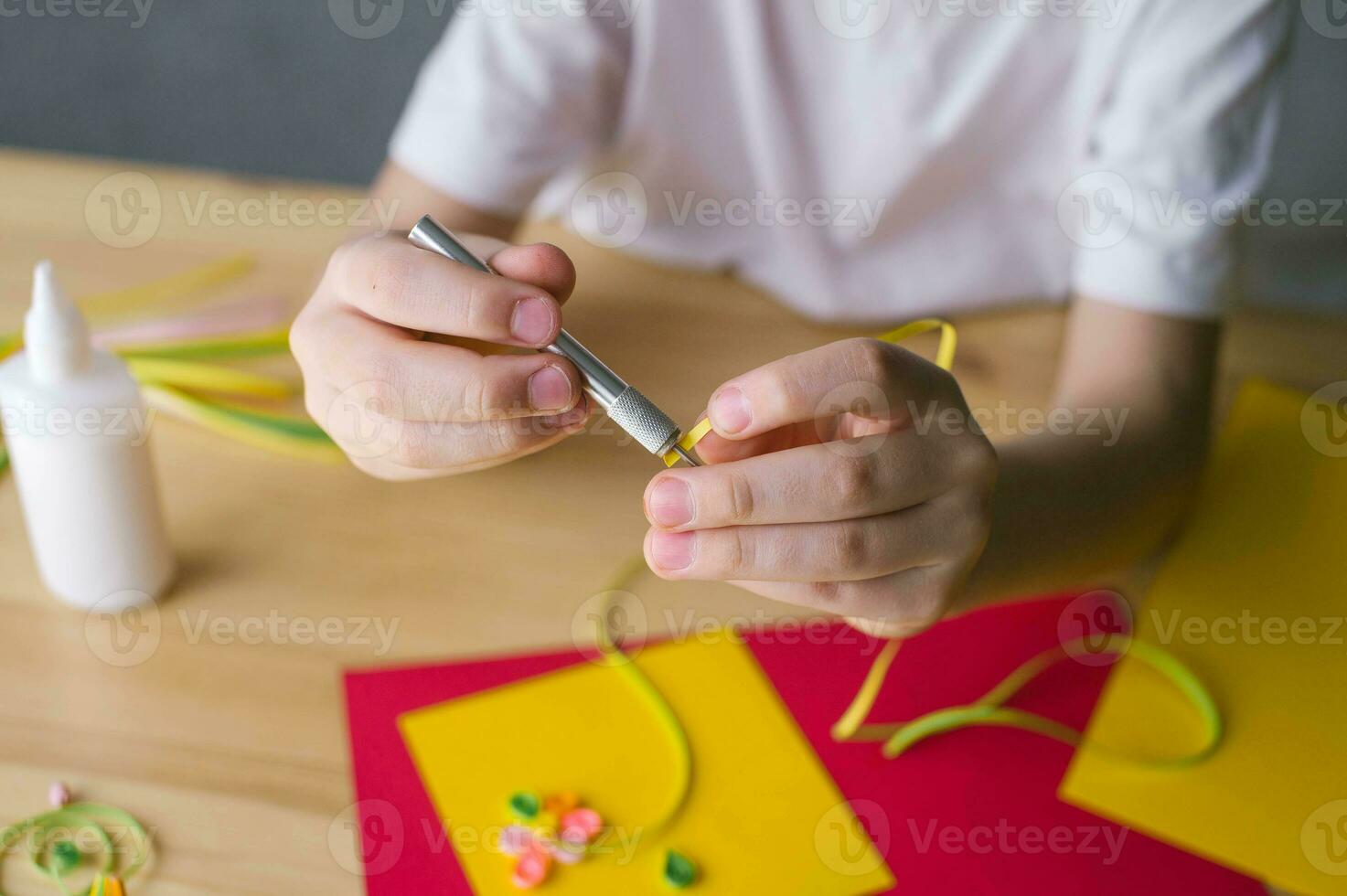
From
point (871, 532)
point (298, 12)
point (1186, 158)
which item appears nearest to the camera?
point (871, 532)

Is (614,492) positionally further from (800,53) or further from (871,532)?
(800,53)

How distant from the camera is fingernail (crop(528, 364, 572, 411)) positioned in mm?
423

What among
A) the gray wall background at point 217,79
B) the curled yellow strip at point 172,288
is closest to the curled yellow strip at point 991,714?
the curled yellow strip at point 172,288

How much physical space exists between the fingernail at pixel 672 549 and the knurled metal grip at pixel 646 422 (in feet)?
0.10

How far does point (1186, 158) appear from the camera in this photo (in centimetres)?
66

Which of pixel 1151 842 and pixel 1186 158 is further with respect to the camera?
pixel 1186 158

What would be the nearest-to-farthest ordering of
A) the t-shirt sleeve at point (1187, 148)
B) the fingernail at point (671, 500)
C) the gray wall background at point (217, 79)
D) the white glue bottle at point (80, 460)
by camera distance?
the fingernail at point (671, 500) → the white glue bottle at point (80, 460) → the t-shirt sleeve at point (1187, 148) → the gray wall background at point (217, 79)

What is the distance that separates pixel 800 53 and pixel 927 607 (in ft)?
1.42

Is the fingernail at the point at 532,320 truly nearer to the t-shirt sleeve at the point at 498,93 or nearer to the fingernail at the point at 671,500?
the fingernail at the point at 671,500

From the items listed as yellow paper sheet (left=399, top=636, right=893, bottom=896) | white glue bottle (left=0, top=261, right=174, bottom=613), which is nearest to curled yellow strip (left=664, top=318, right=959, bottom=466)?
yellow paper sheet (left=399, top=636, right=893, bottom=896)

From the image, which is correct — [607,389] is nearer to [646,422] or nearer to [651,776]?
[646,422]

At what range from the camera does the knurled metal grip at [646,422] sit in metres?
0.41

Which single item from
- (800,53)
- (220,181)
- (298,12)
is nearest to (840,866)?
(800,53)

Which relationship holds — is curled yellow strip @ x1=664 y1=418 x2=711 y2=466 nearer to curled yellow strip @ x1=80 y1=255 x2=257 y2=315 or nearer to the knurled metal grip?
the knurled metal grip
